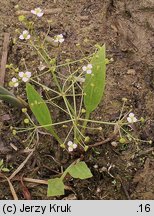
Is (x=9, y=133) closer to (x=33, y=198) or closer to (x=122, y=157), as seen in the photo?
(x=33, y=198)

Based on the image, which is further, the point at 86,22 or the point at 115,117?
the point at 86,22

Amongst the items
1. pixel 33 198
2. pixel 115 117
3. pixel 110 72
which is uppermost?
pixel 110 72

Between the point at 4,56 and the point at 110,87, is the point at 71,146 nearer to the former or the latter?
the point at 110,87

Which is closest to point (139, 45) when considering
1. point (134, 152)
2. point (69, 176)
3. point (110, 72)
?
point (110, 72)

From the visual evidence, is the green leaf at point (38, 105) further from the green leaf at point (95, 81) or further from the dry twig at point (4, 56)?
the dry twig at point (4, 56)

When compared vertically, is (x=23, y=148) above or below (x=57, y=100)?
below

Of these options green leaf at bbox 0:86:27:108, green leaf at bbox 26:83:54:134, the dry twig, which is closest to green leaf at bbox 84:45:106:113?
green leaf at bbox 26:83:54:134

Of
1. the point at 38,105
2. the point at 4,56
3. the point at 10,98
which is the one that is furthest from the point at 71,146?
the point at 4,56
